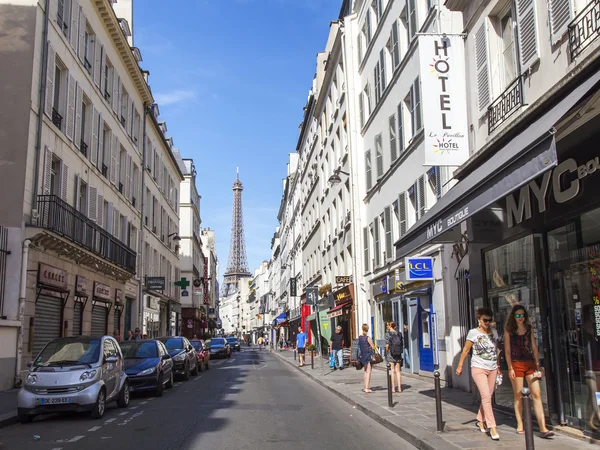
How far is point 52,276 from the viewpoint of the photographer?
61.9 ft

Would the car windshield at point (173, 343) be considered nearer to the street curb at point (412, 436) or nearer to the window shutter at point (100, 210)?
the window shutter at point (100, 210)

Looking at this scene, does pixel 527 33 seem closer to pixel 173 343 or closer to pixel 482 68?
pixel 482 68

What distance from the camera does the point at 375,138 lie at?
23391mm

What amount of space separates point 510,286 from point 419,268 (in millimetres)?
5958

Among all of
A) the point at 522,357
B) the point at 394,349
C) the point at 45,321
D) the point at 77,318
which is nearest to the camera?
the point at 522,357

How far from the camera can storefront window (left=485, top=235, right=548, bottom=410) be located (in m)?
9.45

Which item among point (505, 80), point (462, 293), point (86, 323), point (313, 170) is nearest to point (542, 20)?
point (505, 80)

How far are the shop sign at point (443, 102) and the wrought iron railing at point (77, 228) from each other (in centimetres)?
1138

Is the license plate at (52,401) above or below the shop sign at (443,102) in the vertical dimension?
below

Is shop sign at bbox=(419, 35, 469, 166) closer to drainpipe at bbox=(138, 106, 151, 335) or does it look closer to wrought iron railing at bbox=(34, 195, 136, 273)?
wrought iron railing at bbox=(34, 195, 136, 273)

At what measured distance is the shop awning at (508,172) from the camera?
257 inches

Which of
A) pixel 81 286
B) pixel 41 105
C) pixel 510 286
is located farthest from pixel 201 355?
pixel 510 286

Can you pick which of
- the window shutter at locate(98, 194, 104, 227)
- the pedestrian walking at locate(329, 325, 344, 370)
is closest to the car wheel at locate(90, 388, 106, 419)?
the pedestrian walking at locate(329, 325, 344, 370)

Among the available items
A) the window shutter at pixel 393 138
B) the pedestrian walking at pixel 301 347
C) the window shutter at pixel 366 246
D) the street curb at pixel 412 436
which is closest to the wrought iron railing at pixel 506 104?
the street curb at pixel 412 436
